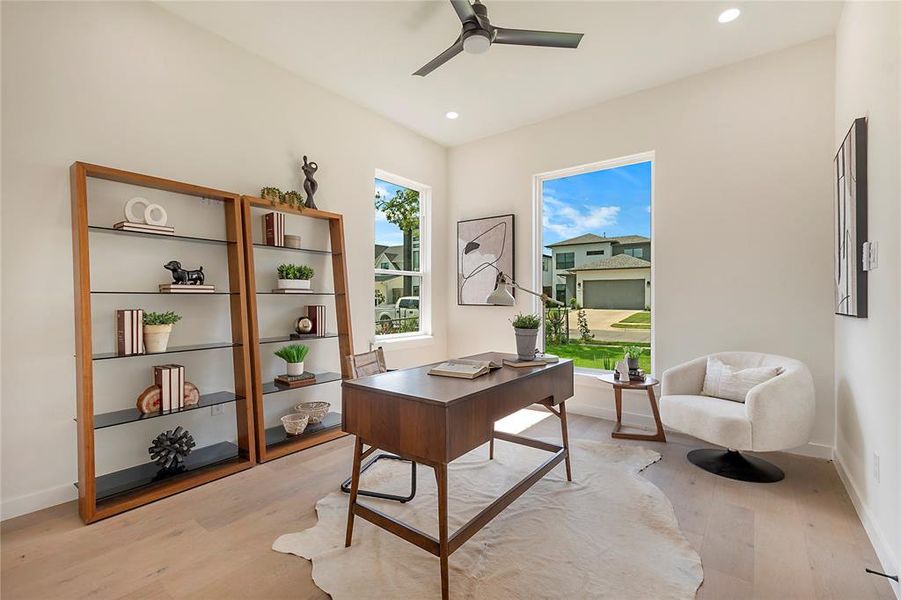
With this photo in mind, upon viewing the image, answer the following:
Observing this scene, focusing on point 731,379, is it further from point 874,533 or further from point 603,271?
point 603,271

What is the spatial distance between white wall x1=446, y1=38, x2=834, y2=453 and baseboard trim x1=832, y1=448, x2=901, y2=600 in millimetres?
631

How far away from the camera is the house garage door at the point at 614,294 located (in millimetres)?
4000

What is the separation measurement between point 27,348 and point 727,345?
471 centimetres

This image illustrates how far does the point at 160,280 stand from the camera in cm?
279

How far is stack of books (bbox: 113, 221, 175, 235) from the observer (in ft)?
8.11

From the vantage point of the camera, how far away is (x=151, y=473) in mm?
2598

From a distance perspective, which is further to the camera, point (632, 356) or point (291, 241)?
point (632, 356)

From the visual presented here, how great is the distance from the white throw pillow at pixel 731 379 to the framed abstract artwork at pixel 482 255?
2.14m

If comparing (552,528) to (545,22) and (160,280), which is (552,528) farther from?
(545,22)

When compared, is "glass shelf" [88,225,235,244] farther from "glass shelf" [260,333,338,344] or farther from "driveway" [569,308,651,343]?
"driveway" [569,308,651,343]

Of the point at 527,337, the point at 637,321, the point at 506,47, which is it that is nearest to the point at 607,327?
the point at 637,321

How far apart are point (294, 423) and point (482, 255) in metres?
2.71

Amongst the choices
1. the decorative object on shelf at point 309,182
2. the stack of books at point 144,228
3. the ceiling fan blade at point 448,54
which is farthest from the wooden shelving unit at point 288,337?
the ceiling fan blade at point 448,54

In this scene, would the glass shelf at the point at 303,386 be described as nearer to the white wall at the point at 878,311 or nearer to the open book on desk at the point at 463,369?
the open book on desk at the point at 463,369
